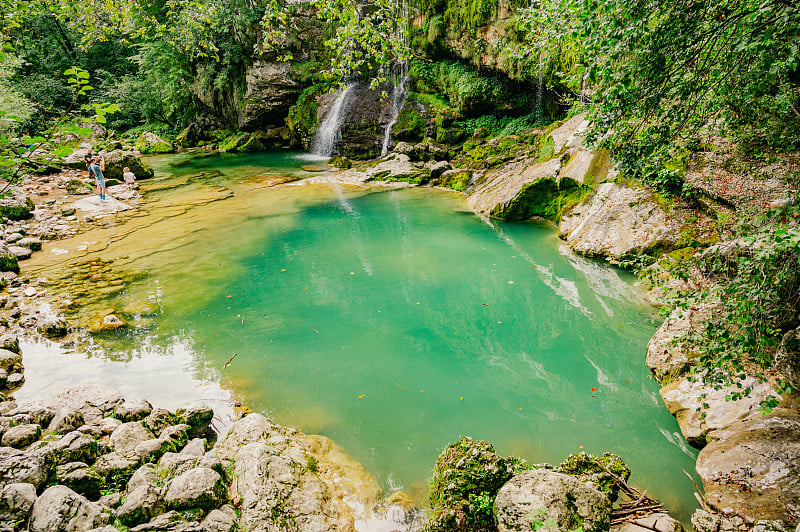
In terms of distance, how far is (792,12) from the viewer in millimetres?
2523

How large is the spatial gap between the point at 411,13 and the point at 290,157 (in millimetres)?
9247

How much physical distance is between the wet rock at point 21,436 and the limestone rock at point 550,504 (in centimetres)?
402

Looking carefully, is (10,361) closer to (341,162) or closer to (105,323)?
(105,323)

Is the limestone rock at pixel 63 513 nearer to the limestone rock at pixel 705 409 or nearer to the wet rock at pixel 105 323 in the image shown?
the wet rock at pixel 105 323

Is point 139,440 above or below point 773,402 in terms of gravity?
below

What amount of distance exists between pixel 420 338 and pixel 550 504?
11.6 ft

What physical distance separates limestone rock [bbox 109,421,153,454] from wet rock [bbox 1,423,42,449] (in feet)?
1.93

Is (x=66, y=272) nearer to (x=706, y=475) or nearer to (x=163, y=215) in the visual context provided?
(x=163, y=215)

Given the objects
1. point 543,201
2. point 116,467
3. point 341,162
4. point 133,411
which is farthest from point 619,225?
point 341,162

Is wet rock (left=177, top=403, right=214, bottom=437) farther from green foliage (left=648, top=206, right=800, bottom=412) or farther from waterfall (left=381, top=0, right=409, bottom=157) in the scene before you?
waterfall (left=381, top=0, right=409, bottom=157)

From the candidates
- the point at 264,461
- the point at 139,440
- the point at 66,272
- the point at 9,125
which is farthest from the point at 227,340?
the point at 9,125

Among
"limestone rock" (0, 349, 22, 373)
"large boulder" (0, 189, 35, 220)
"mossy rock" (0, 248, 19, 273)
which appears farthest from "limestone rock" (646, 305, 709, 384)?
"large boulder" (0, 189, 35, 220)

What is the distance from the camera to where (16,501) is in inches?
111

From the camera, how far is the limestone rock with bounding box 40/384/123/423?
4379 mm
